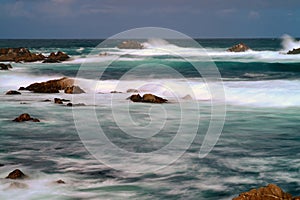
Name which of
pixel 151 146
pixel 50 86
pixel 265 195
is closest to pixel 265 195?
pixel 265 195

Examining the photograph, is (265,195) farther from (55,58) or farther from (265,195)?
(55,58)

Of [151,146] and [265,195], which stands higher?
[265,195]

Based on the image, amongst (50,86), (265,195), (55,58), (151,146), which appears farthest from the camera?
(55,58)

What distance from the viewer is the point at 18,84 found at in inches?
1131

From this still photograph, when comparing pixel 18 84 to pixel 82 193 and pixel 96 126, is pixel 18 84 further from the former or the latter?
pixel 82 193

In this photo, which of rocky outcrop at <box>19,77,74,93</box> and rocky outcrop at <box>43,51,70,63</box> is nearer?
rocky outcrop at <box>19,77,74,93</box>

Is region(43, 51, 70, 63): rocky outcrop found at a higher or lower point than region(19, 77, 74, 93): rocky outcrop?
higher

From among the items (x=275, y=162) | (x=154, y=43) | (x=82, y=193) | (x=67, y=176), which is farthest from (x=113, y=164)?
(x=154, y=43)

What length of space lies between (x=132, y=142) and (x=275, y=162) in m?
3.77

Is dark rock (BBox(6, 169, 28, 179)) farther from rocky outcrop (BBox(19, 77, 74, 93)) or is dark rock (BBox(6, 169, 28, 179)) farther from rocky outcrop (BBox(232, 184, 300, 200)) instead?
rocky outcrop (BBox(19, 77, 74, 93))

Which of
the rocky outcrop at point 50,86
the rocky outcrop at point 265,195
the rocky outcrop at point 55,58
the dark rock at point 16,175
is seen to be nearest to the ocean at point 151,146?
the dark rock at point 16,175

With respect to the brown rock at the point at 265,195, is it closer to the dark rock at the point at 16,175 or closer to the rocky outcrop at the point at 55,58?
the dark rock at the point at 16,175

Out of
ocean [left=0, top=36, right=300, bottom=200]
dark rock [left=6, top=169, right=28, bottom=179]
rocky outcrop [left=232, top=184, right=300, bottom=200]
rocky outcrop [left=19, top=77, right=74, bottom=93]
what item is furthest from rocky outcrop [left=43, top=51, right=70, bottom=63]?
rocky outcrop [left=232, top=184, right=300, bottom=200]

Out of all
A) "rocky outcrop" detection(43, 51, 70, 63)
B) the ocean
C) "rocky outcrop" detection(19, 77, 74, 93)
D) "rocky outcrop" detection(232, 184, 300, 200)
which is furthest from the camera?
"rocky outcrop" detection(43, 51, 70, 63)
